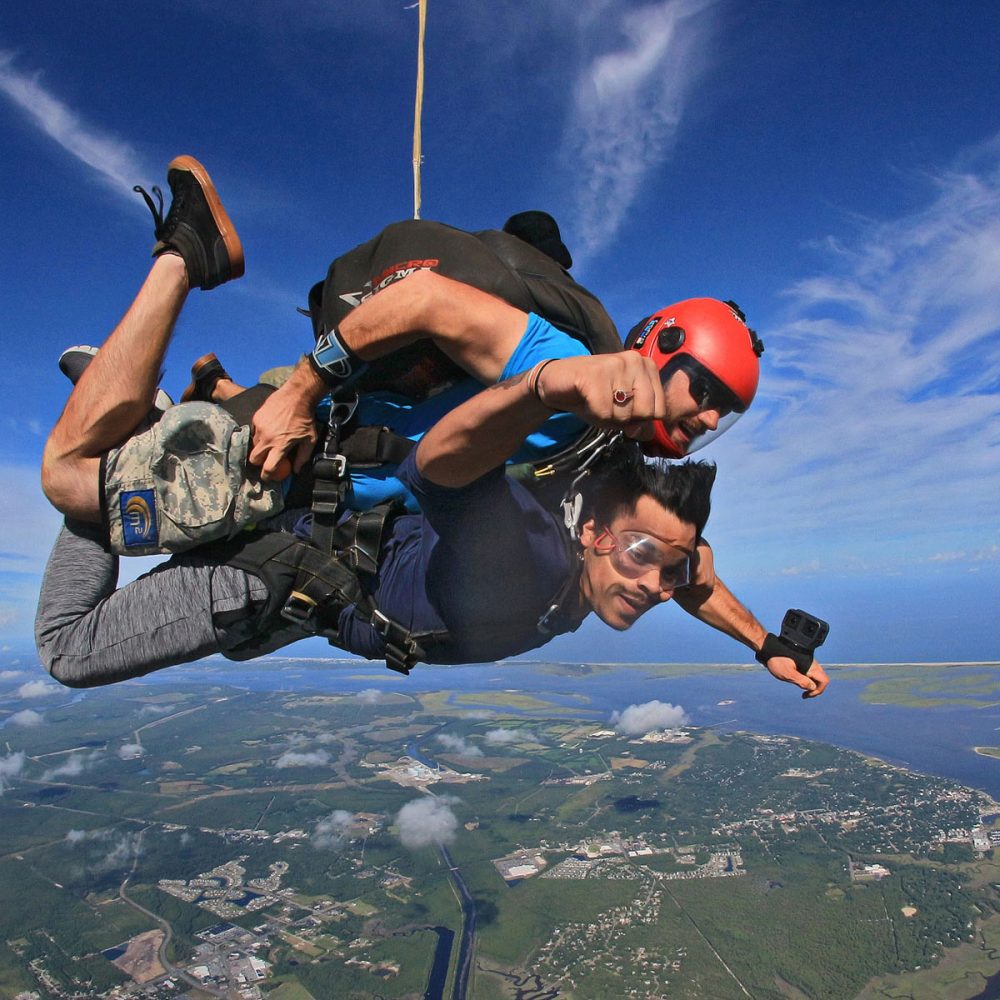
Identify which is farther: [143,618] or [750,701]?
[750,701]

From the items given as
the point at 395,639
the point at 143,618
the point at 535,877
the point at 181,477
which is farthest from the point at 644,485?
the point at 535,877

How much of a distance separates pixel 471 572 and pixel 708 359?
3.81 feet

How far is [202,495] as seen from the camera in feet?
6.34

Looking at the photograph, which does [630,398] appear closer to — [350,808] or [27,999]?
[27,999]

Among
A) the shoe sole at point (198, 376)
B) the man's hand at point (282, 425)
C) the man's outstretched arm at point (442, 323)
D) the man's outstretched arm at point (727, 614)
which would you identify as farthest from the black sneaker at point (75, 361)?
the man's outstretched arm at point (727, 614)

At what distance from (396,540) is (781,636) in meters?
1.99

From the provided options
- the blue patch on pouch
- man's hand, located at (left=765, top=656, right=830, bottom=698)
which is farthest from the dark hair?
the blue patch on pouch

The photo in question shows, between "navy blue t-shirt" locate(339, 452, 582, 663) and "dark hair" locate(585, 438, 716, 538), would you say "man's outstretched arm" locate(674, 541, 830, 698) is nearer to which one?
"dark hair" locate(585, 438, 716, 538)

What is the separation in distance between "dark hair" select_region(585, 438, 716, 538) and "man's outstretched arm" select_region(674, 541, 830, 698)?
0.72 m

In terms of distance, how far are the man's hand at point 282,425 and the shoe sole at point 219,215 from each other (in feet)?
1.77

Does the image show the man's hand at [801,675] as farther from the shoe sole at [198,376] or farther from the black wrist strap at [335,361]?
the shoe sole at [198,376]

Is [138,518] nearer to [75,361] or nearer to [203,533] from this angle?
[203,533]

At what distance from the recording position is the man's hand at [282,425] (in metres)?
1.89

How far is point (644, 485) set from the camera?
2.17 meters
